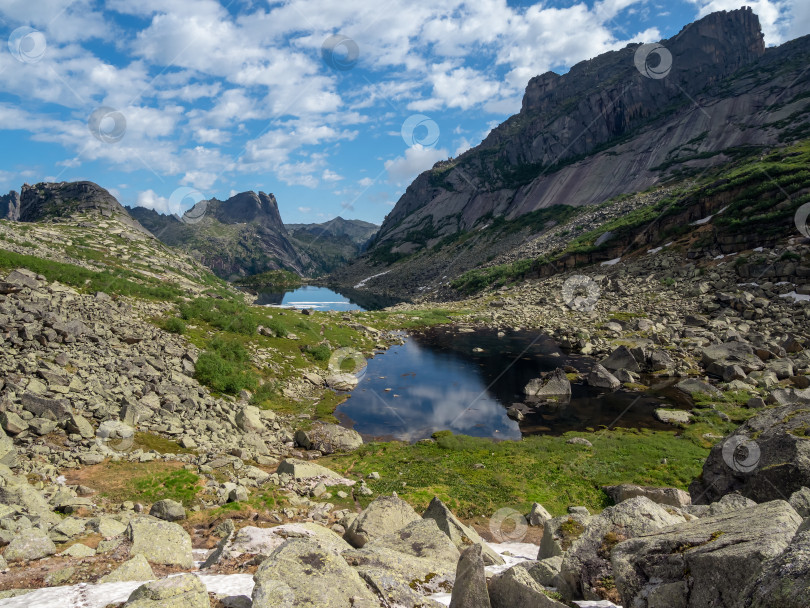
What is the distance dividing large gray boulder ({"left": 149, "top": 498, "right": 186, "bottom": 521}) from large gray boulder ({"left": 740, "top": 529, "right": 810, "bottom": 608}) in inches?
596

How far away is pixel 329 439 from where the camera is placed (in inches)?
1051

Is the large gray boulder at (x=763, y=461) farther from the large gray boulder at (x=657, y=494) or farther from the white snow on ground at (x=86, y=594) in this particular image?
the white snow on ground at (x=86, y=594)

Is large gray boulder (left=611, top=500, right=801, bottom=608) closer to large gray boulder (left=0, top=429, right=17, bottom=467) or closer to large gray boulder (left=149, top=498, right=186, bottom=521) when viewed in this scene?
large gray boulder (left=149, top=498, right=186, bottom=521)

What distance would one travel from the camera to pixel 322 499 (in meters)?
18.0

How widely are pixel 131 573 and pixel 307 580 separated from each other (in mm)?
4310

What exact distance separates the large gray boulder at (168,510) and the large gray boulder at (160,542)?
8.66 feet

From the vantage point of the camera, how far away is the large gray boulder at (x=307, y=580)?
6730 mm

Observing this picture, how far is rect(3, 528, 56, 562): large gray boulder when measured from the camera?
9.34 metres

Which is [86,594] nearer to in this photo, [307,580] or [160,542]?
[160,542]

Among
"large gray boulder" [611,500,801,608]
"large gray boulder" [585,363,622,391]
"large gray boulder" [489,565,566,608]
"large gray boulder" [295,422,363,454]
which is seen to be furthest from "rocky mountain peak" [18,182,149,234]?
"large gray boulder" [611,500,801,608]

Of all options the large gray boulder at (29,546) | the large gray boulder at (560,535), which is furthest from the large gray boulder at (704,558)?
the large gray boulder at (29,546)

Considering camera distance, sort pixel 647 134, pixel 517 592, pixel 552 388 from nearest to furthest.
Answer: pixel 517 592, pixel 552 388, pixel 647 134

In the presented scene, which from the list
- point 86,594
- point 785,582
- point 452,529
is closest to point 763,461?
point 452,529

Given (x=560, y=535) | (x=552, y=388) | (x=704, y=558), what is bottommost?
(x=552, y=388)
